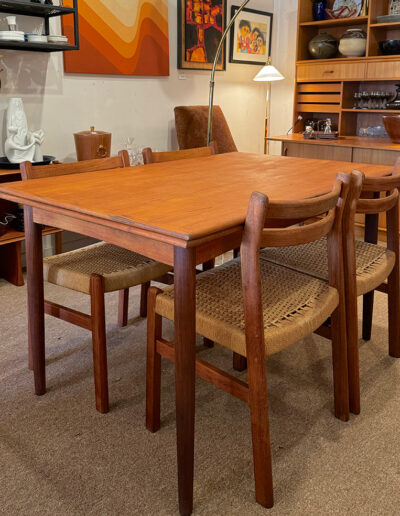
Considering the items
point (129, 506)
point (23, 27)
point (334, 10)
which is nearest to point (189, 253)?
point (129, 506)

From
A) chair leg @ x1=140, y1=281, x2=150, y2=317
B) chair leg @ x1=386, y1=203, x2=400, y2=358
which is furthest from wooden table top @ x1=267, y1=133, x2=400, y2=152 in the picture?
chair leg @ x1=140, y1=281, x2=150, y2=317

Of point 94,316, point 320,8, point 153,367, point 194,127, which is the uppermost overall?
point 320,8

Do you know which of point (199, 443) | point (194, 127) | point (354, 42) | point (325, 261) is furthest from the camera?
point (354, 42)

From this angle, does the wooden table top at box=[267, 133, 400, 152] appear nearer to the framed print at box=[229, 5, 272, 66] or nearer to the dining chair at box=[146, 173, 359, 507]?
the framed print at box=[229, 5, 272, 66]

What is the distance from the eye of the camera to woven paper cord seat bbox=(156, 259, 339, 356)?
140 cm

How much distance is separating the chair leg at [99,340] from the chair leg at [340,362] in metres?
0.76

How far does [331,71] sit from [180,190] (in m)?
3.42

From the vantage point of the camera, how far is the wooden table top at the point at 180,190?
131cm

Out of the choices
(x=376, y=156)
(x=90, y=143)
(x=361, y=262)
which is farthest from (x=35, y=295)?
(x=376, y=156)

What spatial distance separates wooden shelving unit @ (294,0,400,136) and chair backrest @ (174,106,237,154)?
1014 millimetres

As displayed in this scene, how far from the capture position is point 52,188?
1.72 m

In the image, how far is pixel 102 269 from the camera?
1.83 m

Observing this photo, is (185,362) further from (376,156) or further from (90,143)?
(376,156)

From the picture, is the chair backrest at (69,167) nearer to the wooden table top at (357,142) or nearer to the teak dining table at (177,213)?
the teak dining table at (177,213)
